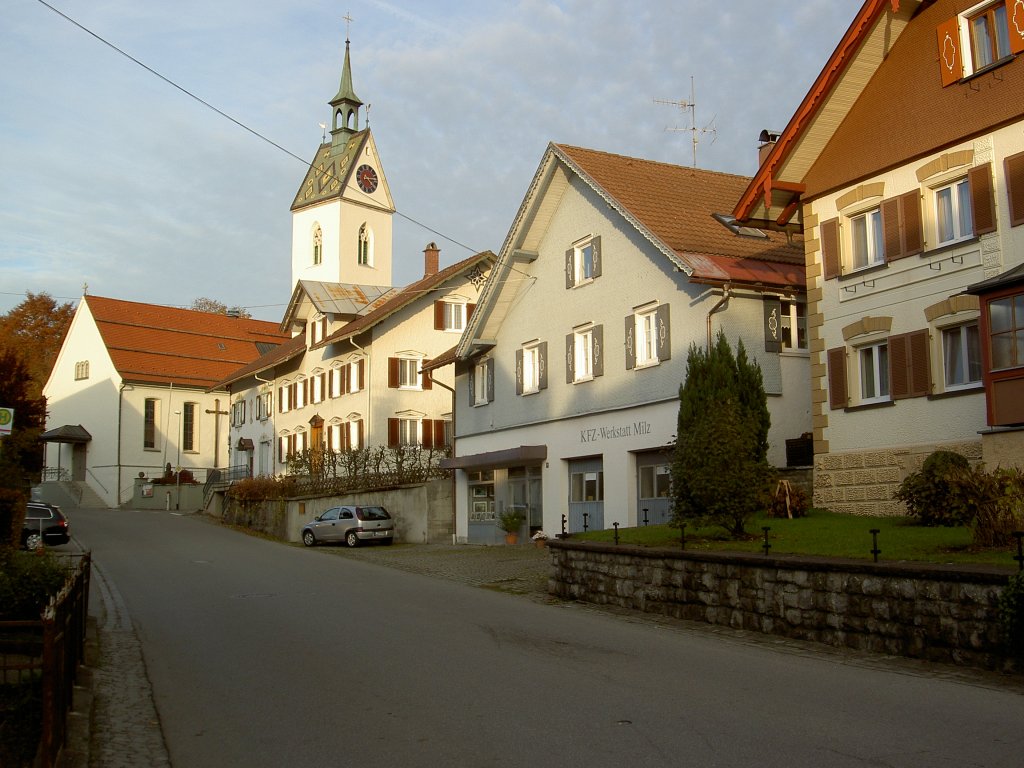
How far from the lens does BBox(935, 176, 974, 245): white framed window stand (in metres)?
18.3

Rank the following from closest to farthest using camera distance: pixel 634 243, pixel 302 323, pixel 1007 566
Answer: pixel 1007 566 < pixel 634 243 < pixel 302 323

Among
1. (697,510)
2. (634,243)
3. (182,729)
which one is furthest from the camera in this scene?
(634,243)

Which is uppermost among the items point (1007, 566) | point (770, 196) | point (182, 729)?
point (770, 196)

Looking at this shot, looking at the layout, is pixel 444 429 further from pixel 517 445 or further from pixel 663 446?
pixel 663 446

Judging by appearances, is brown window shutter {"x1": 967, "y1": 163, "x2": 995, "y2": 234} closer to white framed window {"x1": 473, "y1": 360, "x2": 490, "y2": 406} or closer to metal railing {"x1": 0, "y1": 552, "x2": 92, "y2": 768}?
metal railing {"x1": 0, "y1": 552, "x2": 92, "y2": 768}

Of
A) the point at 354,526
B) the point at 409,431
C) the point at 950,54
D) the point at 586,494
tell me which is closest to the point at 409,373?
the point at 409,431

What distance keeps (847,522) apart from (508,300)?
16466 millimetres

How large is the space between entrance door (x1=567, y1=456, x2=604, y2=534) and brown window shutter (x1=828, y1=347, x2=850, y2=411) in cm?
835

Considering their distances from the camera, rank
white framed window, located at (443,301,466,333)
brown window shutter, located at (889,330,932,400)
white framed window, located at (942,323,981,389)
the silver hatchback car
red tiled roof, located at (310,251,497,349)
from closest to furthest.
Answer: white framed window, located at (942,323,981,389) → brown window shutter, located at (889,330,932,400) → the silver hatchback car → red tiled roof, located at (310,251,497,349) → white framed window, located at (443,301,466,333)

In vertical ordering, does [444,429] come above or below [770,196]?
below

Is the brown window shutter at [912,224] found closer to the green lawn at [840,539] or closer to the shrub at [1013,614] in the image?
the green lawn at [840,539]

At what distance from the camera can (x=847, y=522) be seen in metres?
18.0

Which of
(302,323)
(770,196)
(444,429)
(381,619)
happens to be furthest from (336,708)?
(302,323)

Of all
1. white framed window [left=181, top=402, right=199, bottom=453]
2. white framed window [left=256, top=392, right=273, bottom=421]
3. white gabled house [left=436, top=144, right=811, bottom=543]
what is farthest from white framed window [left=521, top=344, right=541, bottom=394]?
white framed window [left=181, top=402, right=199, bottom=453]
